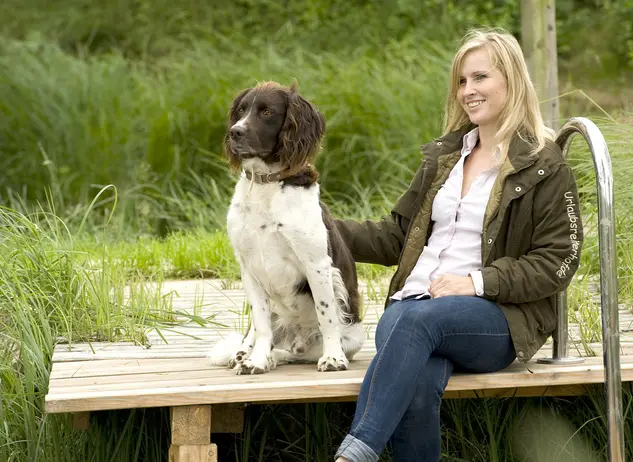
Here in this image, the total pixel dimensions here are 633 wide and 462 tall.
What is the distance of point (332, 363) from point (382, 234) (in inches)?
20.7

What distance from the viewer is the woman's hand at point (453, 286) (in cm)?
323

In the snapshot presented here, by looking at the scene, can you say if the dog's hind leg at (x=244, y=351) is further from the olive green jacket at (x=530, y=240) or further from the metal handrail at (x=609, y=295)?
the metal handrail at (x=609, y=295)

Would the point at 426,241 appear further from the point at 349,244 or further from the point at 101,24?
the point at 101,24

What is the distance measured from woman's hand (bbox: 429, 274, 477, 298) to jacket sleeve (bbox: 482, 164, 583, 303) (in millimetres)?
55

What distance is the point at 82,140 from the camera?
8.91 m

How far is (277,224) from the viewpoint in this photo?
134 inches

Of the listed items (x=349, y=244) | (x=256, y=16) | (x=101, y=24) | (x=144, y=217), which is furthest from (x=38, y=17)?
(x=349, y=244)

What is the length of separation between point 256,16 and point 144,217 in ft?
20.2

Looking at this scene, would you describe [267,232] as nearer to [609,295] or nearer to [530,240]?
[530,240]

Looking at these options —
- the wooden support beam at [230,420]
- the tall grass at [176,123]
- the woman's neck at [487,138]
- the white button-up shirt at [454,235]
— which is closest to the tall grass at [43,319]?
the wooden support beam at [230,420]

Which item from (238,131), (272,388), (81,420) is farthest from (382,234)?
(81,420)

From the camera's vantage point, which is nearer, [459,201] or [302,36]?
[459,201]

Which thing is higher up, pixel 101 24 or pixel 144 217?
pixel 101 24

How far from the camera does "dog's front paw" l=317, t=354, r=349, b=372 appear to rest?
3.45 metres
